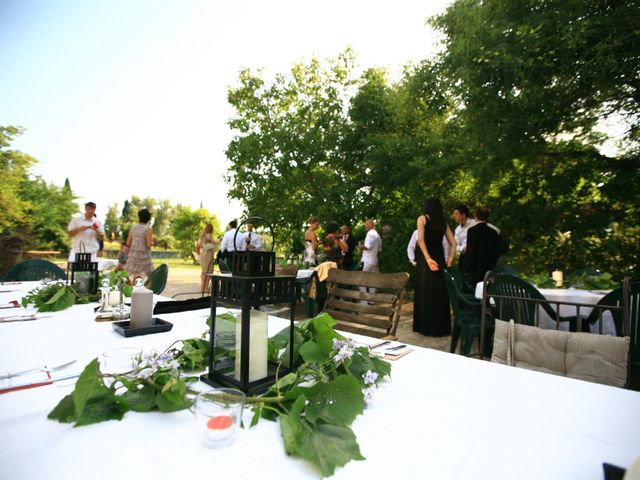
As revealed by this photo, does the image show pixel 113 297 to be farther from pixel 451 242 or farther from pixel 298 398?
pixel 451 242

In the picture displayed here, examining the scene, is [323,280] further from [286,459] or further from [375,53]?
[375,53]

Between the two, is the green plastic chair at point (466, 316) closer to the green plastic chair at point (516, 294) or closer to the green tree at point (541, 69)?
the green plastic chair at point (516, 294)

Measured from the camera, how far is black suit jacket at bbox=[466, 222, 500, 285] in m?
4.18

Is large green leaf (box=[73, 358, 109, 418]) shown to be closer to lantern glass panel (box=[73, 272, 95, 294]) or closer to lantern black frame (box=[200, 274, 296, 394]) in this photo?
lantern black frame (box=[200, 274, 296, 394])

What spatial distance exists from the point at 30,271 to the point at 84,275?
6.19ft

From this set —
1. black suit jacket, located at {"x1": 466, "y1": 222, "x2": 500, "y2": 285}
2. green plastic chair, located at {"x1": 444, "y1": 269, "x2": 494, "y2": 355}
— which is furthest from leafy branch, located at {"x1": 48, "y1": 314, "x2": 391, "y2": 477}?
black suit jacket, located at {"x1": 466, "y1": 222, "x2": 500, "y2": 285}

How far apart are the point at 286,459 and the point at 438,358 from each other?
0.80 metres

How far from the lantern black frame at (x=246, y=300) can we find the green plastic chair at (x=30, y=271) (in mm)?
3576

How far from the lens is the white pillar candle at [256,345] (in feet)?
2.81

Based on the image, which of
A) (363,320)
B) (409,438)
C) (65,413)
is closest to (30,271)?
(363,320)

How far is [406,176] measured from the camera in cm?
847

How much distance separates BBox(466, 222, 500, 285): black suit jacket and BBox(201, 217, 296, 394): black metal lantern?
150 inches

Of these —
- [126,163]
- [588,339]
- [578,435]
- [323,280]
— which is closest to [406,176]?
[323,280]

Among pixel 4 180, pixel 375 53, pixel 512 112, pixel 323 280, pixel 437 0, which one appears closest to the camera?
pixel 323 280
